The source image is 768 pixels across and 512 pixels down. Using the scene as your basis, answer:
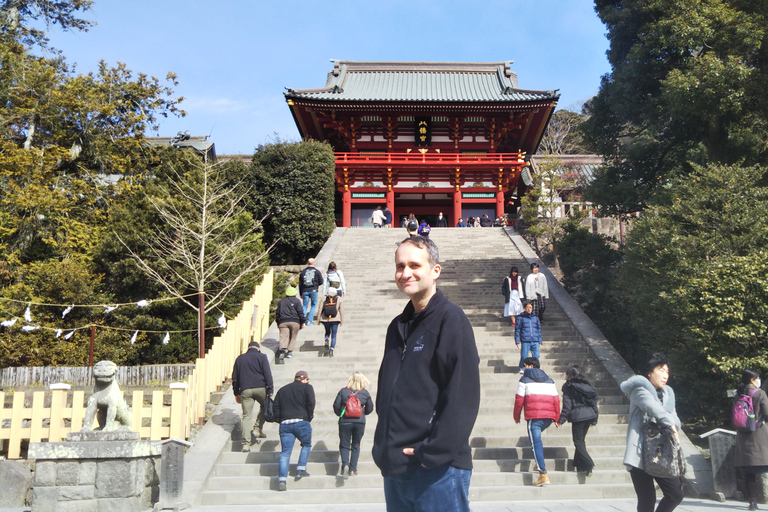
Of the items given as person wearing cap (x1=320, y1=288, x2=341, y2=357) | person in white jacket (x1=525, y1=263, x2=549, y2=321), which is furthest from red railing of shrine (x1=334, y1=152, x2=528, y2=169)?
A: person wearing cap (x1=320, y1=288, x2=341, y2=357)

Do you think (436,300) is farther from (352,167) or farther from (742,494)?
(352,167)

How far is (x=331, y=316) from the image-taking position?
1053 centimetres

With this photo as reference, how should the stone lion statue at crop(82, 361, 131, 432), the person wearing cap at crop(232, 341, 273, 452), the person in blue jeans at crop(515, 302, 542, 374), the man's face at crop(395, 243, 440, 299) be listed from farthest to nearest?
1. the person in blue jeans at crop(515, 302, 542, 374)
2. the person wearing cap at crop(232, 341, 273, 452)
3. the stone lion statue at crop(82, 361, 131, 432)
4. the man's face at crop(395, 243, 440, 299)

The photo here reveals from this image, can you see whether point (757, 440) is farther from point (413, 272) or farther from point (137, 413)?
point (137, 413)

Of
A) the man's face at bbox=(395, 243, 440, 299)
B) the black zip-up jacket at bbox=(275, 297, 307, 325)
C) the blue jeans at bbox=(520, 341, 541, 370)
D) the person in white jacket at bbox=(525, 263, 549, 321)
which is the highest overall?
the man's face at bbox=(395, 243, 440, 299)

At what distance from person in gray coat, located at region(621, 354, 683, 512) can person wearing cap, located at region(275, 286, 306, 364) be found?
22.1ft

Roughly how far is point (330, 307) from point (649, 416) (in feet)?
22.2

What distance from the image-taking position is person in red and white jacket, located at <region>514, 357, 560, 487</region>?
697cm

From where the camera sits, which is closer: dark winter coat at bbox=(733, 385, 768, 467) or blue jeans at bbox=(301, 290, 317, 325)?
dark winter coat at bbox=(733, 385, 768, 467)

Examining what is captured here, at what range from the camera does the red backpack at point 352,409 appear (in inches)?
272

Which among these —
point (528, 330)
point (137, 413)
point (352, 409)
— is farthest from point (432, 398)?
point (528, 330)

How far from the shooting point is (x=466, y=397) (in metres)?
2.48

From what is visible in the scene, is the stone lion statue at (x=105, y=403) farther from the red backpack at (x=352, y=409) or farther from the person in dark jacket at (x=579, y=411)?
the person in dark jacket at (x=579, y=411)

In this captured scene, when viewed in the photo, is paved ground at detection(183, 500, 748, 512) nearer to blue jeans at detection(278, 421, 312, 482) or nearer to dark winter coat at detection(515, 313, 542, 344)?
blue jeans at detection(278, 421, 312, 482)
